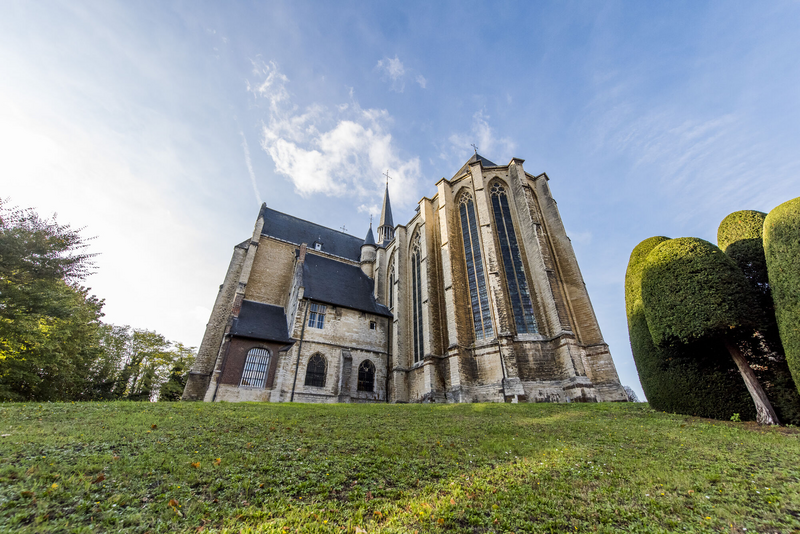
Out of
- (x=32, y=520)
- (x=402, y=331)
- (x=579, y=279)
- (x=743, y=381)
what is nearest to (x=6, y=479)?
(x=32, y=520)

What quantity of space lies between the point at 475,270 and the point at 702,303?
36.8ft

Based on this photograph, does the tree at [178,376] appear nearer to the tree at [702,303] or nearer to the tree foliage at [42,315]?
the tree foliage at [42,315]

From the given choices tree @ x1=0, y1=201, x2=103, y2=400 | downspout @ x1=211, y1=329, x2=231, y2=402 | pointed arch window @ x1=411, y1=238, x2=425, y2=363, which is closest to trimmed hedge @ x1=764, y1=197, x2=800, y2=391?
pointed arch window @ x1=411, y1=238, x2=425, y2=363

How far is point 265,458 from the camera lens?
16.1 ft

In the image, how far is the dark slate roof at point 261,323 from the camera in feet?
59.0

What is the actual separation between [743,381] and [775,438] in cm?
271

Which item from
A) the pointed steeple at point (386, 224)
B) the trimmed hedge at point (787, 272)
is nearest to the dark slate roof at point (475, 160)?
the pointed steeple at point (386, 224)

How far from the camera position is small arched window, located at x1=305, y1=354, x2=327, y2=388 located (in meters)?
17.9

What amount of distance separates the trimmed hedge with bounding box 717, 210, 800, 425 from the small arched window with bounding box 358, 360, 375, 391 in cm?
1625

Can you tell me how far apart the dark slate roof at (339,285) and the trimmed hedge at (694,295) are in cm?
1582

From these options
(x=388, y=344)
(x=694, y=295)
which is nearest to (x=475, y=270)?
(x=388, y=344)

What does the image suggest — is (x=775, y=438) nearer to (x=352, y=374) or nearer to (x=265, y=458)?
(x=265, y=458)

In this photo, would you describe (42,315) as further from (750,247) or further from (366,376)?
(750,247)

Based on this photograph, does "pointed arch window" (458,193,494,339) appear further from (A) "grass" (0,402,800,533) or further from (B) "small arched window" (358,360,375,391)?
(A) "grass" (0,402,800,533)
